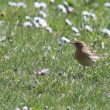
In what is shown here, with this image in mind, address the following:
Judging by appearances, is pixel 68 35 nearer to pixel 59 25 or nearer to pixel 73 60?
pixel 59 25

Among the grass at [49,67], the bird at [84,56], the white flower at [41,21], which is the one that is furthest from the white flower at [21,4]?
the bird at [84,56]

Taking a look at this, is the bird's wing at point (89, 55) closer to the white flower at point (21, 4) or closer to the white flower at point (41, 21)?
the white flower at point (41, 21)

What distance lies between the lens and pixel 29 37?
11.4 meters

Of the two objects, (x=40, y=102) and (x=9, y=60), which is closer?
(x=40, y=102)

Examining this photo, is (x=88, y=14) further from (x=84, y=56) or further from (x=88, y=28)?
(x=84, y=56)

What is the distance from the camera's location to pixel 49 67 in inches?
394

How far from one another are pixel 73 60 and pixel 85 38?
1608 mm

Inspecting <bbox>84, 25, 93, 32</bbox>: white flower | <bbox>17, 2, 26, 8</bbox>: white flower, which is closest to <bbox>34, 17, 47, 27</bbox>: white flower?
<bbox>84, 25, 93, 32</bbox>: white flower

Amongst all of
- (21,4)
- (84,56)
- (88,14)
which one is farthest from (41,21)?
(84,56)

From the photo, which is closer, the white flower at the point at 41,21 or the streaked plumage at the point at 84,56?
the streaked plumage at the point at 84,56

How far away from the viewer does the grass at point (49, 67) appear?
8445mm

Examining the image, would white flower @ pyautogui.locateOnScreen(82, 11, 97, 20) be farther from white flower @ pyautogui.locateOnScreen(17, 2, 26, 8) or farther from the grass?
white flower @ pyautogui.locateOnScreen(17, 2, 26, 8)

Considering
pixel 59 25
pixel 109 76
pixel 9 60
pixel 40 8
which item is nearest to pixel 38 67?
pixel 9 60

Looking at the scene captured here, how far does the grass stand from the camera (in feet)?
27.7
